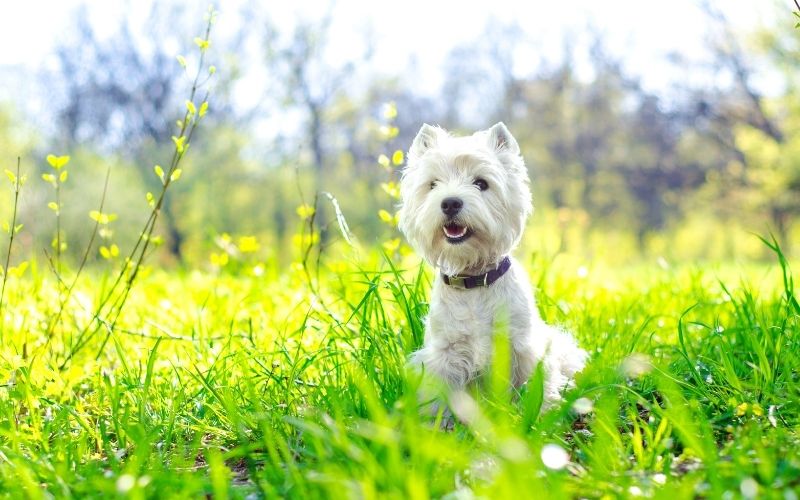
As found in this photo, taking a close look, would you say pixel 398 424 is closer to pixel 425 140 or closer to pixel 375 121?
pixel 425 140

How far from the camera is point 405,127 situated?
37188 mm

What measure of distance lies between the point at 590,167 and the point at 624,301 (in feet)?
105

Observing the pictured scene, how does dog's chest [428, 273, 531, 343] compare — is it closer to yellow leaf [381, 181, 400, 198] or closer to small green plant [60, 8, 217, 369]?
yellow leaf [381, 181, 400, 198]

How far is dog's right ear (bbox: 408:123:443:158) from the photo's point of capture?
13.6 ft

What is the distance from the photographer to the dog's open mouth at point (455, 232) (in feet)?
12.4

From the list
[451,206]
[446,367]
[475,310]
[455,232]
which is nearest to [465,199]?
[451,206]

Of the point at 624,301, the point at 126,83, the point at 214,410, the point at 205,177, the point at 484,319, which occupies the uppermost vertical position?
Answer: the point at 126,83

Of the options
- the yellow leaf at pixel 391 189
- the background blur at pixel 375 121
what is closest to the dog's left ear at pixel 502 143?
the yellow leaf at pixel 391 189

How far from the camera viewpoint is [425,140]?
4.20 m

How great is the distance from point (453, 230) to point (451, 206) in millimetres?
139

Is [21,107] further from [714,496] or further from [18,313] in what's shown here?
[714,496]

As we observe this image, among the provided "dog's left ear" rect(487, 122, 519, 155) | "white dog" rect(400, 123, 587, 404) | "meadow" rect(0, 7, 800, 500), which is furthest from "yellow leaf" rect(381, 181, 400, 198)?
"dog's left ear" rect(487, 122, 519, 155)

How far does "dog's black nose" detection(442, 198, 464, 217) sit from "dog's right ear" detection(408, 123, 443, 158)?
55 cm

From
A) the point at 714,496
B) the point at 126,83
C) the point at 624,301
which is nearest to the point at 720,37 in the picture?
the point at 126,83
